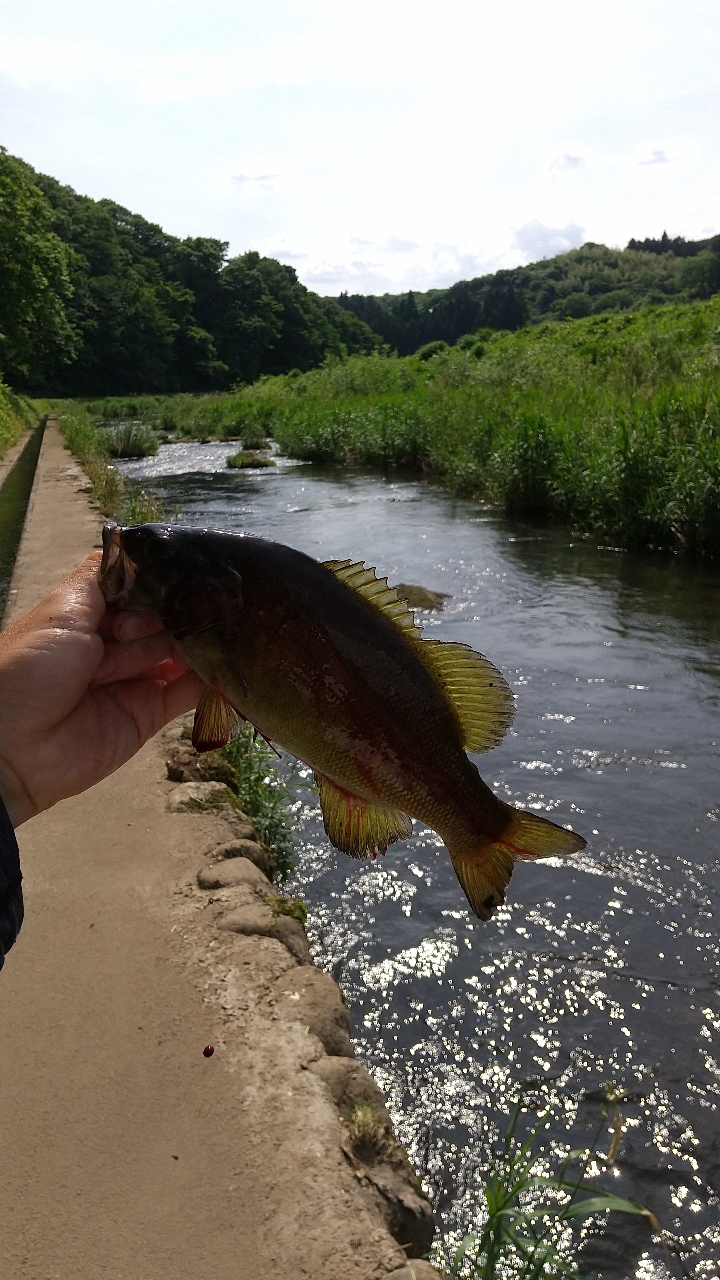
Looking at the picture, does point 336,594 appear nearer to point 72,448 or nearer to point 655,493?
point 655,493

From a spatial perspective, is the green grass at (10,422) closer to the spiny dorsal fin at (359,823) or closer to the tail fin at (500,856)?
the spiny dorsal fin at (359,823)

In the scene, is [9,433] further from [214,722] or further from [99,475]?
[214,722]

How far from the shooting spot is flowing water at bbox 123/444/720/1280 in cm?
411

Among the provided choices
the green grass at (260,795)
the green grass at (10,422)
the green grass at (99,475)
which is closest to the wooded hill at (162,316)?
the green grass at (10,422)

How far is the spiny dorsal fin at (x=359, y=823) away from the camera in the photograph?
199cm

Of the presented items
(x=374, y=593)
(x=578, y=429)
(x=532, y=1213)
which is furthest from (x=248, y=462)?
(x=374, y=593)

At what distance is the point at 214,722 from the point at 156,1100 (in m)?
Answer: 2.05

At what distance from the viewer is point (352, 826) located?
2.01 metres

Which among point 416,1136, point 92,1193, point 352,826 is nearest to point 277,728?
point 352,826

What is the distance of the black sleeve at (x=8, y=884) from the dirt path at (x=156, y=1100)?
1293 mm

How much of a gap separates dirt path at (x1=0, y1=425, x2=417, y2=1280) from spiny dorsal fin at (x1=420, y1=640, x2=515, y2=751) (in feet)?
5.86

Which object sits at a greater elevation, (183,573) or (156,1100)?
(183,573)

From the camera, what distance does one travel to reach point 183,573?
186 centimetres

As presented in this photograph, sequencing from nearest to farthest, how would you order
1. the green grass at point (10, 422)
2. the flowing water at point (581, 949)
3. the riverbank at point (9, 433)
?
the flowing water at point (581, 949), the riverbank at point (9, 433), the green grass at point (10, 422)
